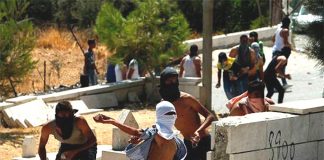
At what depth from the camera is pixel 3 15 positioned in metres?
12.7

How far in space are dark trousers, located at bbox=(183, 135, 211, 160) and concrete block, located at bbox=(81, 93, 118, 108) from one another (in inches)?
283

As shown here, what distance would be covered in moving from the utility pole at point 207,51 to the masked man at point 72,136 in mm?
6328

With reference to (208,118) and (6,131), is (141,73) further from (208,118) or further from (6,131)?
(208,118)

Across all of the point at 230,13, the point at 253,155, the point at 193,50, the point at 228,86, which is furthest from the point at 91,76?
the point at 230,13

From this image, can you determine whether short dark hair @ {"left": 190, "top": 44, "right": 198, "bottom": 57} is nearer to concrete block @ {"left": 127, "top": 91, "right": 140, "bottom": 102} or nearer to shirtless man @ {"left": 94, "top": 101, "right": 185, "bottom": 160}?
concrete block @ {"left": 127, "top": 91, "right": 140, "bottom": 102}

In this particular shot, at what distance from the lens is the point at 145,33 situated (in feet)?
50.1

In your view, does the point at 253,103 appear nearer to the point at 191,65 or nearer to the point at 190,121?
the point at 190,121

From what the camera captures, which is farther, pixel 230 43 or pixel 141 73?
pixel 230 43

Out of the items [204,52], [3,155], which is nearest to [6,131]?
[3,155]

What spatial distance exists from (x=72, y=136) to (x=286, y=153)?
204cm

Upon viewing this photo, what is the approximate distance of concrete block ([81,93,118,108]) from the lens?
14.4 metres

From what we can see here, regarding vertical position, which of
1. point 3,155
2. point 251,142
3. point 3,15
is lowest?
point 3,155

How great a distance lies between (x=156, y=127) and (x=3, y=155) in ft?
16.4

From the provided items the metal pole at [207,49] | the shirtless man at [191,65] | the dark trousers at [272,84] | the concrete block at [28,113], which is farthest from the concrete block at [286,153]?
the shirtless man at [191,65]
